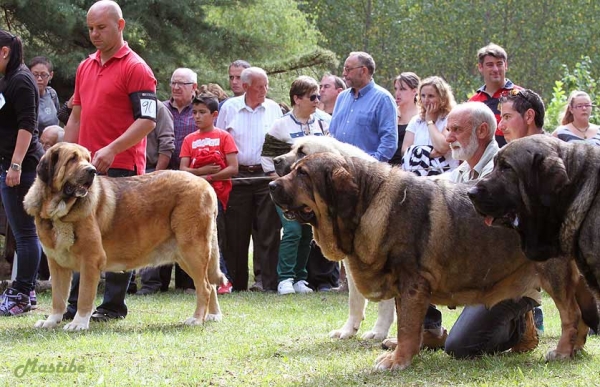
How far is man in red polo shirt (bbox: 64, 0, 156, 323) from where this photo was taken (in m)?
7.81

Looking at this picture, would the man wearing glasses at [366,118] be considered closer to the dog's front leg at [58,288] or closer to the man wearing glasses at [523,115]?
the man wearing glasses at [523,115]

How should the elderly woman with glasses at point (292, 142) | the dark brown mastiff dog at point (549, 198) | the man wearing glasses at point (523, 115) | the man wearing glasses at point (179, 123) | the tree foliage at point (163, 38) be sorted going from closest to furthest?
the dark brown mastiff dog at point (549, 198)
the man wearing glasses at point (523, 115)
the elderly woman with glasses at point (292, 142)
the man wearing glasses at point (179, 123)
the tree foliage at point (163, 38)

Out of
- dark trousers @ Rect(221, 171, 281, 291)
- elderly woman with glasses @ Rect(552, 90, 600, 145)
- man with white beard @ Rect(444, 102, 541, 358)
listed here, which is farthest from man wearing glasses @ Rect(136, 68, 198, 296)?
man with white beard @ Rect(444, 102, 541, 358)

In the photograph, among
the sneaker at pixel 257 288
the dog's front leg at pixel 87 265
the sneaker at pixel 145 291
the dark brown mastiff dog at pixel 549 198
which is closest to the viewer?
the dark brown mastiff dog at pixel 549 198

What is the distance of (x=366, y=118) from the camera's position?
392 inches

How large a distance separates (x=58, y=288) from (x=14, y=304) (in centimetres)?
106

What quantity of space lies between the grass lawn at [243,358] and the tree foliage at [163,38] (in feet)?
20.4

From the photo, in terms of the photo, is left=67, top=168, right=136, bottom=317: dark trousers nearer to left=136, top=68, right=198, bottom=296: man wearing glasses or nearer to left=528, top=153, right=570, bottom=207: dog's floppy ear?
left=136, top=68, right=198, bottom=296: man wearing glasses

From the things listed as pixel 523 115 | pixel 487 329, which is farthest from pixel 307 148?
pixel 487 329

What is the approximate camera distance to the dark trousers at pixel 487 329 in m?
6.07

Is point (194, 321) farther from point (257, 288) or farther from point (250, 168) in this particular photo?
point (250, 168)

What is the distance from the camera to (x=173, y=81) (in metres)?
11.7

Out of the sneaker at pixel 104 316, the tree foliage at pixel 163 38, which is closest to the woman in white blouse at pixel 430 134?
the sneaker at pixel 104 316

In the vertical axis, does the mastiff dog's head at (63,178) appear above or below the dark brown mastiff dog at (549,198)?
below
